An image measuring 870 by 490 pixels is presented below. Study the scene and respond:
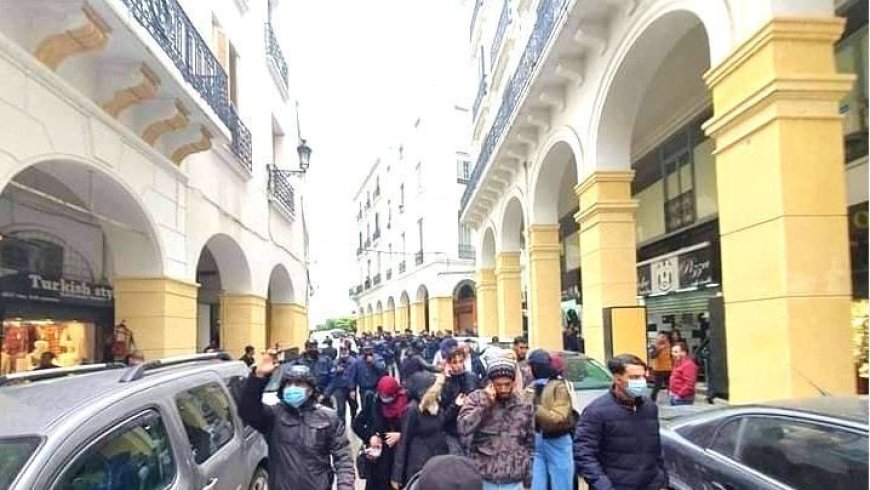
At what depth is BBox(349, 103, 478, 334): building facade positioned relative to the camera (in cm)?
4050

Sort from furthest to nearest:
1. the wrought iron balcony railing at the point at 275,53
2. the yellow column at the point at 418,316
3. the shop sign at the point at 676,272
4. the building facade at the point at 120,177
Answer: the yellow column at the point at 418,316 < the wrought iron balcony railing at the point at 275,53 < the shop sign at the point at 676,272 < the building facade at the point at 120,177

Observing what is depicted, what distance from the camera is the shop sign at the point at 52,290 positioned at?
33.9 ft

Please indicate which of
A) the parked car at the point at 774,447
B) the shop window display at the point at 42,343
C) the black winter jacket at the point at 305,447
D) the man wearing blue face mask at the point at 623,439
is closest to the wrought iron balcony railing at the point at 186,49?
the shop window display at the point at 42,343

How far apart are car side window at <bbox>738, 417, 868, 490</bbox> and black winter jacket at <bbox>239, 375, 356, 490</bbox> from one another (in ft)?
8.41

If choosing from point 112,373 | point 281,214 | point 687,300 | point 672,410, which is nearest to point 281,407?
point 112,373

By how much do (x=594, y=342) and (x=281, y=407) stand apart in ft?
29.2

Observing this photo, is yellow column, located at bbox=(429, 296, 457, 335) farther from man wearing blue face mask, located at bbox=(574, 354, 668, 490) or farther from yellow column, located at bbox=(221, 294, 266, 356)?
man wearing blue face mask, located at bbox=(574, 354, 668, 490)

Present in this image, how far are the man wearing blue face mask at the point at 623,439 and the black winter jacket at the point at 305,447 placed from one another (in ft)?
4.99

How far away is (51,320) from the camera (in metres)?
11.5

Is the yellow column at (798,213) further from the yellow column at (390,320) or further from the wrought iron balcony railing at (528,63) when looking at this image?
the yellow column at (390,320)

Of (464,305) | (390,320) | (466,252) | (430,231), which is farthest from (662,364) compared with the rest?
(390,320)

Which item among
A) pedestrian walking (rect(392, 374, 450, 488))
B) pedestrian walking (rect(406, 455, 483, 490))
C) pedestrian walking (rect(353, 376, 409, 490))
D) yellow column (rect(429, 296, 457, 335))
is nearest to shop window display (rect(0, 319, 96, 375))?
pedestrian walking (rect(353, 376, 409, 490))

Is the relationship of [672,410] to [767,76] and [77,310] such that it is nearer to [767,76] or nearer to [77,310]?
[767,76]

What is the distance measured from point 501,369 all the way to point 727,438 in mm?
1636
